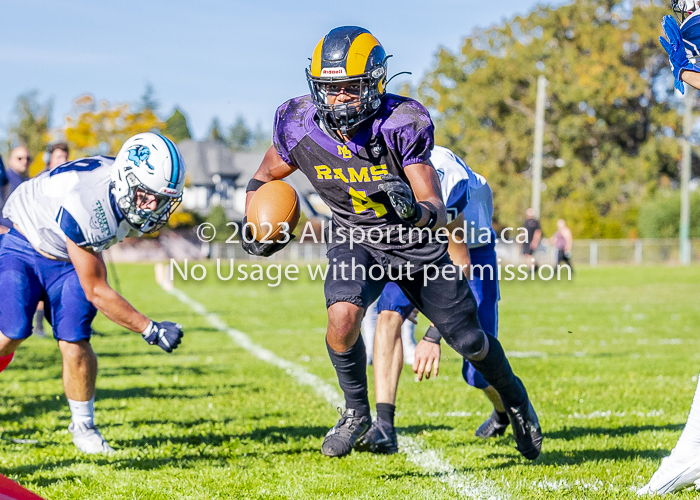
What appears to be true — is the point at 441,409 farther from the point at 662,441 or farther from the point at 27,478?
the point at 27,478

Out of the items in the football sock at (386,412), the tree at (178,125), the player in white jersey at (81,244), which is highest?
the tree at (178,125)

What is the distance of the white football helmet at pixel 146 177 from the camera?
382 cm

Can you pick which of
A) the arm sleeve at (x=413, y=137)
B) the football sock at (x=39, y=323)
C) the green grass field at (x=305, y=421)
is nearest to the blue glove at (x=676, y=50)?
the arm sleeve at (x=413, y=137)

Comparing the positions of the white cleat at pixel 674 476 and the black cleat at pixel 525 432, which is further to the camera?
the black cleat at pixel 525 432

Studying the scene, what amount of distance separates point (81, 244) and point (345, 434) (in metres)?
1.54

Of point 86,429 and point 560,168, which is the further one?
point 560,168

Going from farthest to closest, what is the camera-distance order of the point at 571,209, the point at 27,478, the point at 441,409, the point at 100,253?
the point at 571,209 < the point at 441,409 < the point at 100,253 < the point at 27,478

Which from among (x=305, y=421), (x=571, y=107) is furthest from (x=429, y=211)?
(x=571, y=107)

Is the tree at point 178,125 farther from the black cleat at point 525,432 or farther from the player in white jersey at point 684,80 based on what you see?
the player in white jersey at point 684,80

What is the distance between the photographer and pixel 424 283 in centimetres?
360

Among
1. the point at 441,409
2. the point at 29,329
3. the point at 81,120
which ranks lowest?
the point at 441,409

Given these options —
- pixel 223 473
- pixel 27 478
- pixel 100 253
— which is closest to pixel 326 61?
pixel 100 253

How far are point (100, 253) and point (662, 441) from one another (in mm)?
3214

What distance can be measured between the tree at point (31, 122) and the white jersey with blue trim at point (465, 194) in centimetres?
6326
